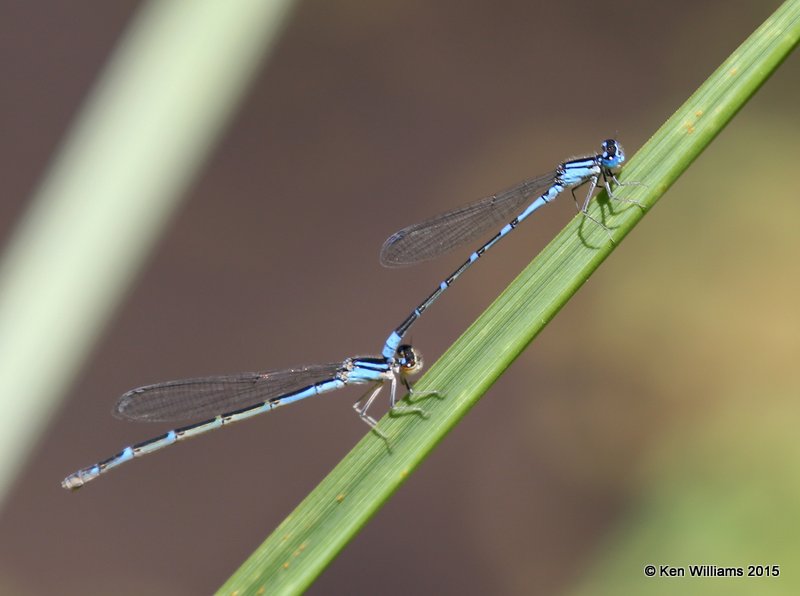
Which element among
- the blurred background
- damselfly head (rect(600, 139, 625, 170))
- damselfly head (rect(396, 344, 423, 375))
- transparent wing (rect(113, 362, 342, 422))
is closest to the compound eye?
damselfly head (rect(396, 344, 423, 375))

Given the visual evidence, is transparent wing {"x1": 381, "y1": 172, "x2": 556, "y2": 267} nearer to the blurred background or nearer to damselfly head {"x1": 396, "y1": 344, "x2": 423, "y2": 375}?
damselfly head {"x1": 396, "y1": 344, "x2": 423, "y2": 375}

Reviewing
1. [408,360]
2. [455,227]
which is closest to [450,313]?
[455,227]

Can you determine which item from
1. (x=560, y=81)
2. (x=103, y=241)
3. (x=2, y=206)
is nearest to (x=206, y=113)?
(x=103, y=241)

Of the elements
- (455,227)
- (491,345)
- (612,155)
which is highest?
(612,155)

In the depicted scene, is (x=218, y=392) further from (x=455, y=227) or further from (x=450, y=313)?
(x=450, y=313)

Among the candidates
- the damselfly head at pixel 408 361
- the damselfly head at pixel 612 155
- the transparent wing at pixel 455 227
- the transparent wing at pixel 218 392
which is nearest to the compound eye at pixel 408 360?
the damselfly head at pixel 408 361

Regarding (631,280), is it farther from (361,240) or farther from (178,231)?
(178,231)
